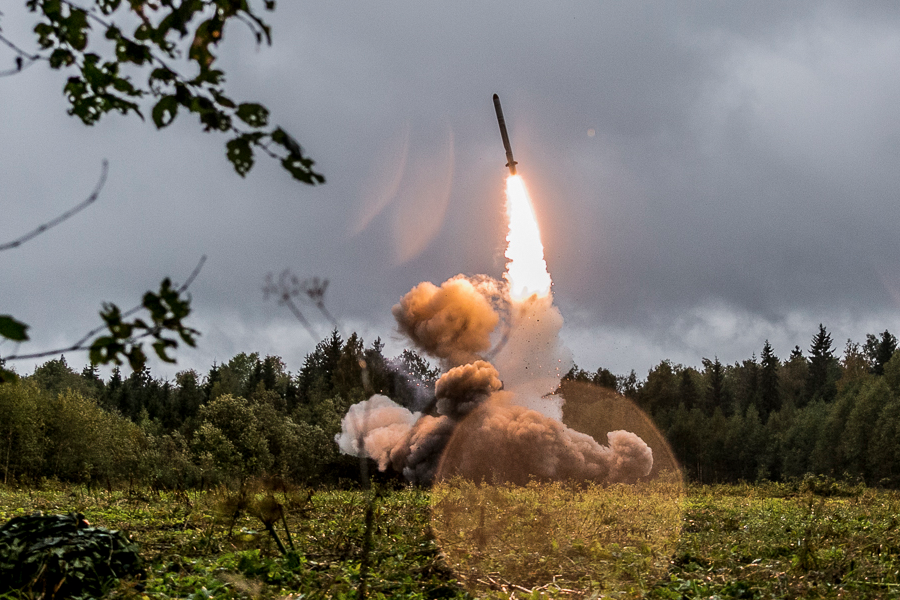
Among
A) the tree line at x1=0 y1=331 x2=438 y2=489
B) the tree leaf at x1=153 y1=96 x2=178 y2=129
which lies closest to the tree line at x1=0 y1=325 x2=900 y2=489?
the tree line at x1=0 y1=331 x2=438 y2=489

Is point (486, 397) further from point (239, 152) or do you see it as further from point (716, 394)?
point (716, 394)

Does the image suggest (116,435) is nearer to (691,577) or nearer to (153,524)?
(153,524)

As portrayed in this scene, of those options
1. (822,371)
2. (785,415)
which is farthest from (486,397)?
(822,371)

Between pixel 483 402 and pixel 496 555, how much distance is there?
1066 inches

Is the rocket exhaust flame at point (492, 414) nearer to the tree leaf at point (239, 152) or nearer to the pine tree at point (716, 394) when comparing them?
the tree leaf at point (239, 152)

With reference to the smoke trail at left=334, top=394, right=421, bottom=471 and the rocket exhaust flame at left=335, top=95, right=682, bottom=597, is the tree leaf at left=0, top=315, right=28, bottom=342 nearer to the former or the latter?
the rocket exhaust flame at left=335, top=95, right=682, bottom=597

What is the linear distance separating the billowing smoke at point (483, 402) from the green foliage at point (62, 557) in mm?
26128

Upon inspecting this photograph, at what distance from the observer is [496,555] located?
9977mm

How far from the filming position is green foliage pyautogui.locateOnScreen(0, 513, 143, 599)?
792 cm

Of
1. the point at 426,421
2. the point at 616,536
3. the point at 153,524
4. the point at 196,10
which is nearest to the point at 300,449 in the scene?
the point at 426,421

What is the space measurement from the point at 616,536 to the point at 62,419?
172 feet

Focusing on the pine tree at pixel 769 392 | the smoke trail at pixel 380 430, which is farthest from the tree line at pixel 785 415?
the smoke trail at pixel 380 430

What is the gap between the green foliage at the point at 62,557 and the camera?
792 cm

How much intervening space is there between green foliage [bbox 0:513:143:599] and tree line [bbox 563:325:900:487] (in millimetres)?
50153
